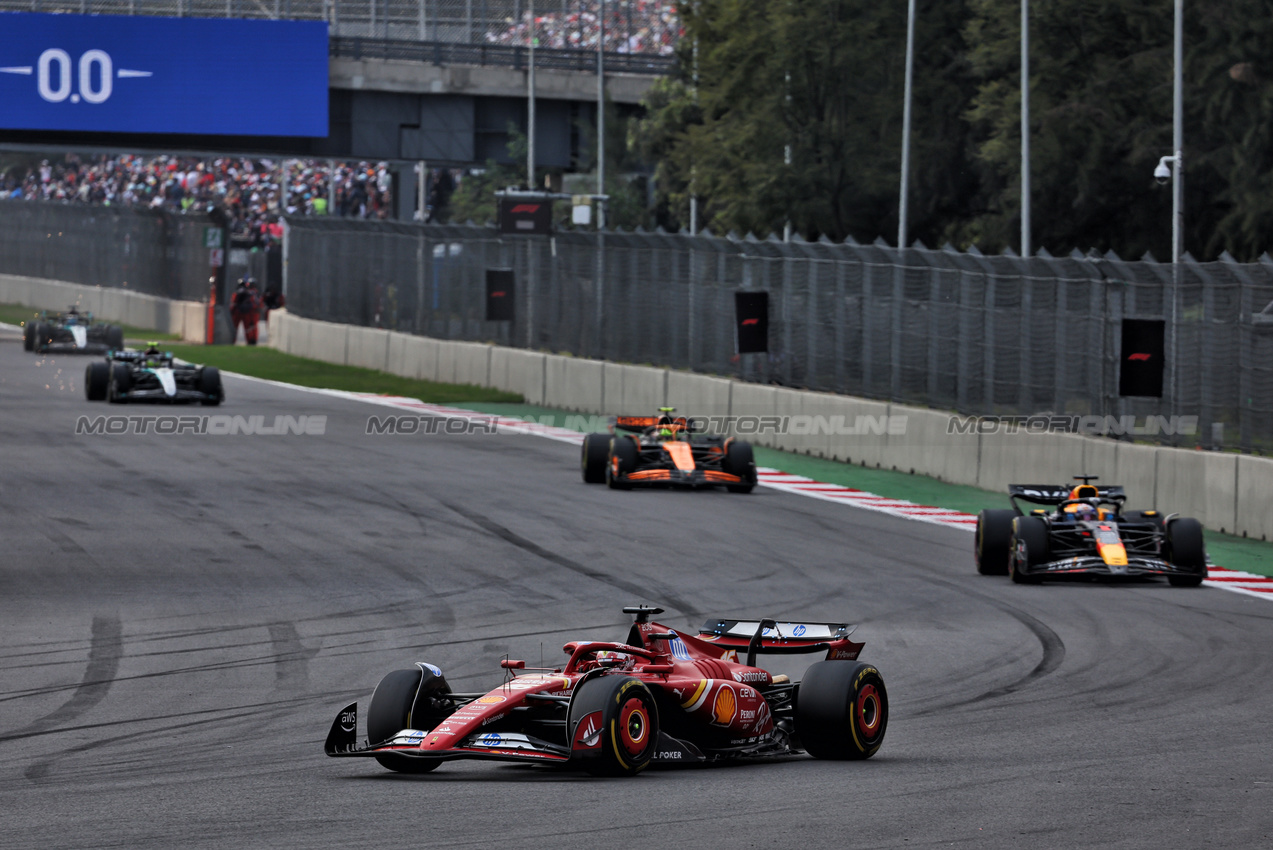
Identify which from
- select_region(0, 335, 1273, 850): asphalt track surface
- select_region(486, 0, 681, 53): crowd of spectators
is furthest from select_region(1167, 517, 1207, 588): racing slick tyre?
select_region(486, 0, 681, 53): crowd of spectators

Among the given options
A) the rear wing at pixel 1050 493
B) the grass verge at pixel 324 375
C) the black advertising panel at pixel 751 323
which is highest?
the black advertising panel at pixel 751 323

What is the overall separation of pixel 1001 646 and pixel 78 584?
255 inches

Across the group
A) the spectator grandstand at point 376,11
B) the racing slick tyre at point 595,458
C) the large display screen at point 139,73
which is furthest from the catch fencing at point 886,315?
the spectator grandstand at point 376,11

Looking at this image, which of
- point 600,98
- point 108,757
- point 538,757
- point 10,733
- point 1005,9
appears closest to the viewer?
point 538,757

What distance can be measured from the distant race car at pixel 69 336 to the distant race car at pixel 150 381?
37.4 ft

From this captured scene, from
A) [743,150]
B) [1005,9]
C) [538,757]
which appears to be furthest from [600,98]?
[538,757]

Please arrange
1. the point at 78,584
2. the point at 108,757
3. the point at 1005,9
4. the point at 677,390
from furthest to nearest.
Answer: the point at 1005,9, the point at 677,390, the point at 78,584, the point at 108,757

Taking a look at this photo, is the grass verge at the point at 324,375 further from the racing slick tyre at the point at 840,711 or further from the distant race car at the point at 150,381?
the racing slick tyre at the point at 840,711

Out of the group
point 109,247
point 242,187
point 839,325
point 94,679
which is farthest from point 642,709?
point 242,187

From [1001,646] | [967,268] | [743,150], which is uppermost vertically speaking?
[743,150]

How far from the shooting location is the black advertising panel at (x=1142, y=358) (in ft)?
63.6

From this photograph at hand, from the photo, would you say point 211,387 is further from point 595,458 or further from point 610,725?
point 610,725

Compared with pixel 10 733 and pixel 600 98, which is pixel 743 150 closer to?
pixel 600 98

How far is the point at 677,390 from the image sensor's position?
28641 mm
